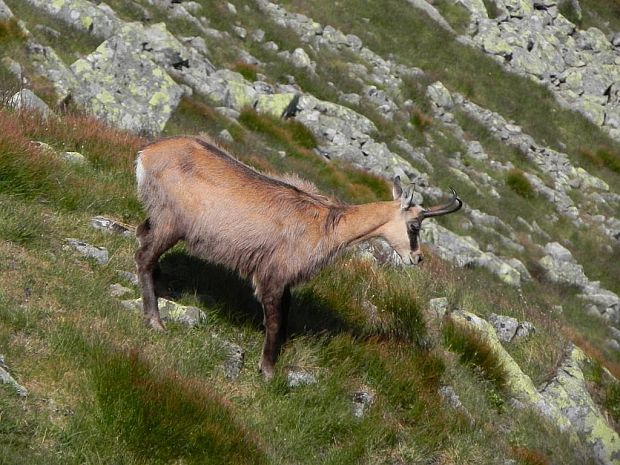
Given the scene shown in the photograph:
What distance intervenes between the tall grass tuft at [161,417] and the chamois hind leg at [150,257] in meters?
1.28

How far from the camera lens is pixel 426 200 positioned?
2498 centimetres

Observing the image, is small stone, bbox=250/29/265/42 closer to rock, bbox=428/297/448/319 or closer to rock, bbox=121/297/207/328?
rock, bbox=428/297/448/319

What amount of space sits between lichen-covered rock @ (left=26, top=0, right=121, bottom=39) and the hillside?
7cm


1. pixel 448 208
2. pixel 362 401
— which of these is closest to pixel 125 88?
pixel 448 208

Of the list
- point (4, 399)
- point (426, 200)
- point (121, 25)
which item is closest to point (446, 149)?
point (426, 200)

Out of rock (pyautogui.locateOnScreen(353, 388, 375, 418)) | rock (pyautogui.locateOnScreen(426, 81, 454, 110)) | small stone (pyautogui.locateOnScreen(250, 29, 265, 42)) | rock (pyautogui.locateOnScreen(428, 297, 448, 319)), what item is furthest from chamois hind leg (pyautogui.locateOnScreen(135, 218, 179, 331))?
rock (pyautogui.locateOnScreen(426, 81, 454, 110))

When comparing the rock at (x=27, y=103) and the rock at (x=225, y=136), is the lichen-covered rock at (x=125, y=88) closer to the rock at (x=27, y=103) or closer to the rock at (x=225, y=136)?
the rock at (x=225, y=136)

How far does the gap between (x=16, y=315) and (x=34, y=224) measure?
1710 millimetres

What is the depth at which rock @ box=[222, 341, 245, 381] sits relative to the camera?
24.0 feet

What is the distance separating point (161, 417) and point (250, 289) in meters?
3.18

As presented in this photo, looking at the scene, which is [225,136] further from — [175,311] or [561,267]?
[175,311]

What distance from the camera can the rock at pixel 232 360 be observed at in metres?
7.32

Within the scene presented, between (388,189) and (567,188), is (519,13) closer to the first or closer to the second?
(567,188)

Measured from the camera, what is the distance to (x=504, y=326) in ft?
40.5
